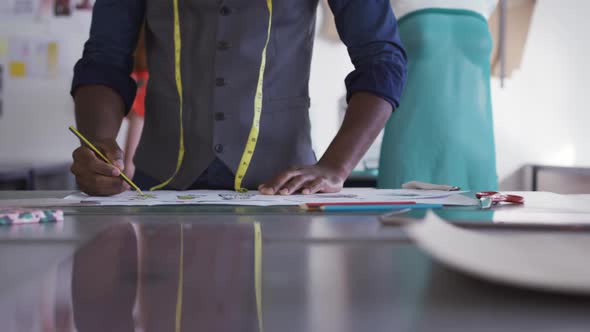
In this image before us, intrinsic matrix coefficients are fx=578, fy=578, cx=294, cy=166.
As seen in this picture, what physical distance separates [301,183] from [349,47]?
51 centimetres

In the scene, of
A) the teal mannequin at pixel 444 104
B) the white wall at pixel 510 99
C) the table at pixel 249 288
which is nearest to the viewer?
the table at pixel 249 288

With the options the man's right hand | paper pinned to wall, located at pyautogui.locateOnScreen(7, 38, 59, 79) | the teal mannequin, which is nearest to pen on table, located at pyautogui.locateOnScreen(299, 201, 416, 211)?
the man's right hand

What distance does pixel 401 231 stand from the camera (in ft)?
1.62

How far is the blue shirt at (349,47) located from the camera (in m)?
1.27

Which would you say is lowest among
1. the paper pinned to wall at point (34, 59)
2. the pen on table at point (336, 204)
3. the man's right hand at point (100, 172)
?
the pen on table at point (336, 204)

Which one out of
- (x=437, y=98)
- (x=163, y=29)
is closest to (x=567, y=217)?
(x=163, y=29)

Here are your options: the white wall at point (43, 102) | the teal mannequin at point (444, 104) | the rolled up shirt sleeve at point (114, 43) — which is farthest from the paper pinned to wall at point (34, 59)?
the teal mannequin at point (444, 104)

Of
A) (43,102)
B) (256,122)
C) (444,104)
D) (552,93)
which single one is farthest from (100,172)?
(552,93)

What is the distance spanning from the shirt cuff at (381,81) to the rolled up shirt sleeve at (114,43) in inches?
20.9

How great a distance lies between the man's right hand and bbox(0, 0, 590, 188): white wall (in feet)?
8.37

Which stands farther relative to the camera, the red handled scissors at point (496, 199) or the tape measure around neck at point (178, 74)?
the tape measure around neck at point (178, 74)

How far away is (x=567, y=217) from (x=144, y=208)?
1.59 ft

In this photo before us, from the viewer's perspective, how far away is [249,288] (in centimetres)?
30

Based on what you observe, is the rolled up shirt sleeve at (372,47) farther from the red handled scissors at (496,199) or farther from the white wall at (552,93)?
the white wall at (552,93)
